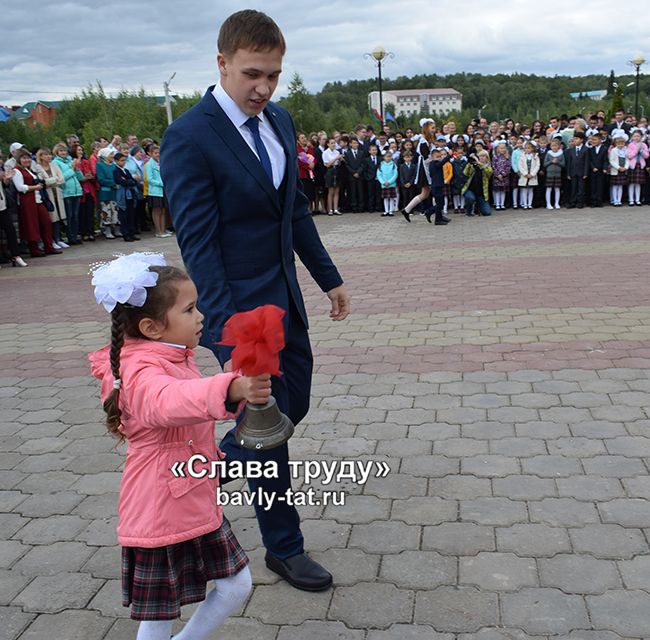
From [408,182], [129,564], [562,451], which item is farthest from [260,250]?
[408,182]

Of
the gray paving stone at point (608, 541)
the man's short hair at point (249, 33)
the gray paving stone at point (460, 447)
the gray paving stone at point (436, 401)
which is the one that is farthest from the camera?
the gray paving stone at point (436, 401)

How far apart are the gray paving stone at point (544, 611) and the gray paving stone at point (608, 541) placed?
349mm

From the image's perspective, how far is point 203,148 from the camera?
2529 millimetres

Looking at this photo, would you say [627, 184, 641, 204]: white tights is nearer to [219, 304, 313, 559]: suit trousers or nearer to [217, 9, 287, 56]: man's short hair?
[219, 304, 313, 559]: suit trousers

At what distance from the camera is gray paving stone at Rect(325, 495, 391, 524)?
3.42 metres

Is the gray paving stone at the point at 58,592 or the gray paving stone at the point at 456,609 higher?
the gray paving stone at the point at 456,609

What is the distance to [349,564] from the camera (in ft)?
10.0

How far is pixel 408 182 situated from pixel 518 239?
16.1 feet

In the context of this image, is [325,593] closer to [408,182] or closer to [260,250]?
[260,250]

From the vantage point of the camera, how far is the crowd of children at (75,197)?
469 inches

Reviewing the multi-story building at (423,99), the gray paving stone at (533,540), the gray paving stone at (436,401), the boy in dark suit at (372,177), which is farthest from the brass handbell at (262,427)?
the multi-story building at (423,99)

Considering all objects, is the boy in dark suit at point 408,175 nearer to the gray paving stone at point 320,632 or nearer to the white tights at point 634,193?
the white tights at point 634,193

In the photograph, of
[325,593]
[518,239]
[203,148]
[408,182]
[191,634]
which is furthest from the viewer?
[408,182]

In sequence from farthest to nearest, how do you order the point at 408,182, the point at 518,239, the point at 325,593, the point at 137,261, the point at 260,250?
the point at 408,182
the point at 518,239
the point at 325,593
the point at 260,250
the point at 137,261
